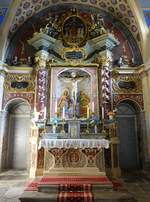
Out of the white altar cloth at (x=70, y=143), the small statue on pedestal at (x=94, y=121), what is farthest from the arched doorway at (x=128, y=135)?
the white altar cloth at (x=70, y=143)

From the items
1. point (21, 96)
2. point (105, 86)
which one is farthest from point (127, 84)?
point (21, 96)

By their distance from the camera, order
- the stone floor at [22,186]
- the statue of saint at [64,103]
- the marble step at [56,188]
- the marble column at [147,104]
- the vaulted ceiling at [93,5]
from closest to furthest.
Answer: the stone floor at [22,186] < the marble step at [56,188] < the marble column at [147,104] < the statue of saint at [64,103] < the vaulted ceiling at [93,5]

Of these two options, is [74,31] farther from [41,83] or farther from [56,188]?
[56,188]

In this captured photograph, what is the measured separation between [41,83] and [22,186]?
4.34 metres

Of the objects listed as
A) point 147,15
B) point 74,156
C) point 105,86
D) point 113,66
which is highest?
point 147,15

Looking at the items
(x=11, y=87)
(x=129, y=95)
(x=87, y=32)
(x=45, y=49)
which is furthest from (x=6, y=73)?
(x=129, y=95)

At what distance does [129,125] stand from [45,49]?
203 inches

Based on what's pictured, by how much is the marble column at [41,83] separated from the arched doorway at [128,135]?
344 centimetres

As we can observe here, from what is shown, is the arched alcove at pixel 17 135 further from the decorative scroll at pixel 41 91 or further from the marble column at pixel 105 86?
the marble column at pixel 105 86

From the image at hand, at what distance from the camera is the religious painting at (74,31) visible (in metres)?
10.2

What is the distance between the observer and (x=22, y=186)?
6477 millimetres

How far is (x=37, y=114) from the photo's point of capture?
28.3 ft

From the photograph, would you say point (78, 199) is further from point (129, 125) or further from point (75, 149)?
point (129, 125)

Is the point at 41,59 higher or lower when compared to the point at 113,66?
higher
